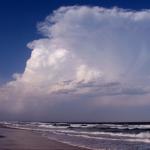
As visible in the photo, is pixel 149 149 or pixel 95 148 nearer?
pixel 149 149

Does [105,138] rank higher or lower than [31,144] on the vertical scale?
higher

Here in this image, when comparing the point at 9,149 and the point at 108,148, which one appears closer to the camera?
the point at 9,149

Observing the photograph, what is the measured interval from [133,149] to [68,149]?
180 inches

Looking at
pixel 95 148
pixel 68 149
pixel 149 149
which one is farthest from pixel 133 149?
pixel 68 149

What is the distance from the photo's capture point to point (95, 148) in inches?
1004

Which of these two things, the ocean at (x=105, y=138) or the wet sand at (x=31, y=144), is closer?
the wet sand at (x=31, y=144)

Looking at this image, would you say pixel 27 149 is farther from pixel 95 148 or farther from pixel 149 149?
pixel 149 149

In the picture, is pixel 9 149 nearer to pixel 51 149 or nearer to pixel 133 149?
pixel 51 149

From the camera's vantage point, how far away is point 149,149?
78.3 ft

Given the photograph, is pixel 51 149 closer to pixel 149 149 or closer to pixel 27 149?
pixel 27 149

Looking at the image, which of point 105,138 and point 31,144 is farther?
point 105,138

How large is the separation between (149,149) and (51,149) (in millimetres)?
6809

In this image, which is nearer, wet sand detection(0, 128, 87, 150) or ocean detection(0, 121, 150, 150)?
wet sand detection(0, 128, 87, 150)

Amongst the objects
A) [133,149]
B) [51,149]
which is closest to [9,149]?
[51,149]
